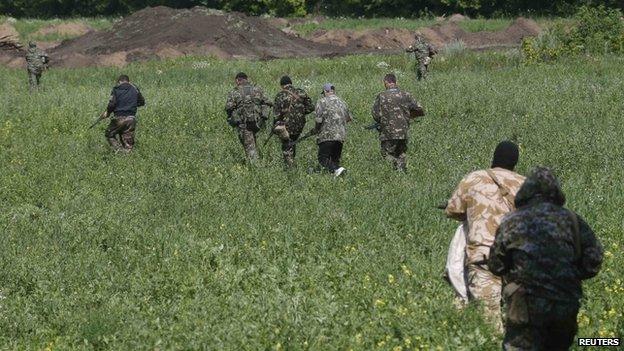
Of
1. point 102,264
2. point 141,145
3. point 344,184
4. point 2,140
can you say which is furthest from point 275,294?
point 2,140

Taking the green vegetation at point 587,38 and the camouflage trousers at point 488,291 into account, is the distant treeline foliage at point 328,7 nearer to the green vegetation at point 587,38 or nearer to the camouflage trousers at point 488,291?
the green vegetation at point 587,38

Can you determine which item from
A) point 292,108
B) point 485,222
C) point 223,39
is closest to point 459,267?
point 485,222

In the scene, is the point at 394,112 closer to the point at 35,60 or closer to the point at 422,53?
the point at 422,53

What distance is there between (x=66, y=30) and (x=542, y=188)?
56.2m

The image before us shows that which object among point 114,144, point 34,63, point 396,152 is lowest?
point 34,63

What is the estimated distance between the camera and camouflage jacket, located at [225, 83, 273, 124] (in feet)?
56.5

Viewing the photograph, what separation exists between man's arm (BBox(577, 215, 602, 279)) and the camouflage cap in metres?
0.23

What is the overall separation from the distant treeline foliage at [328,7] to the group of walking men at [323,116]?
3994 cm

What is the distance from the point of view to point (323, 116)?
52.1 feet

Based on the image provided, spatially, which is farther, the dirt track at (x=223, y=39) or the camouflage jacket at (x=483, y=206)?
the dirt track at (x=223, y=39)

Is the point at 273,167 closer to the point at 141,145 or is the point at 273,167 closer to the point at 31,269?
the point at 141,145

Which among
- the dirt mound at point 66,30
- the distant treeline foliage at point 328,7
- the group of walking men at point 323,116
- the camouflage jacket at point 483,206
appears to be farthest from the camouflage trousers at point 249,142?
the dirt mound at point 66,30

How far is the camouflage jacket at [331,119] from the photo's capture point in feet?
52.0

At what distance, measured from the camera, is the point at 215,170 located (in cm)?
1677
